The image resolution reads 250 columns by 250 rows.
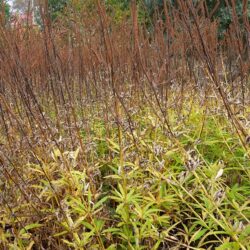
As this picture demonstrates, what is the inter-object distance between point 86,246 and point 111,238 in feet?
0.46

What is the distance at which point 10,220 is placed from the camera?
179cm

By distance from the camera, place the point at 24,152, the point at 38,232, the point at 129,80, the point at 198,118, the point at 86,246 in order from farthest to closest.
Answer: the point at 129,80
the point at 198,118
the point at 24,152
the point at 38,232
the point at 86,246

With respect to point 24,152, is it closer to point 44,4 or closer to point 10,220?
point 10,220

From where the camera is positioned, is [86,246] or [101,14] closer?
[101,14]

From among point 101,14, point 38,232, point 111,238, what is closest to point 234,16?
point 101,14

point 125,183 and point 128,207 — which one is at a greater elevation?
point 125,183

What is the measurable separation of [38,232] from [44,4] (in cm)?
113

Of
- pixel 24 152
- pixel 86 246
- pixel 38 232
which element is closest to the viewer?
pixel 86 246

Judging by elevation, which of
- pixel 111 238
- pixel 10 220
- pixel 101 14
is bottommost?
pixel 111 238

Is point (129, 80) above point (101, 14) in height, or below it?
below

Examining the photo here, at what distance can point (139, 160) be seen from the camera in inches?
81.4

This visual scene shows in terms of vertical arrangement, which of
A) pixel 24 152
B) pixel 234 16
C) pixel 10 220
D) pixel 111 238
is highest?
pixel 234 16

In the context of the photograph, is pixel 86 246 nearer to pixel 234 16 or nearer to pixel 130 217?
pixel 130 217

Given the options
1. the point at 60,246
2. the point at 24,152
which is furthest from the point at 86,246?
the point at 24,152
